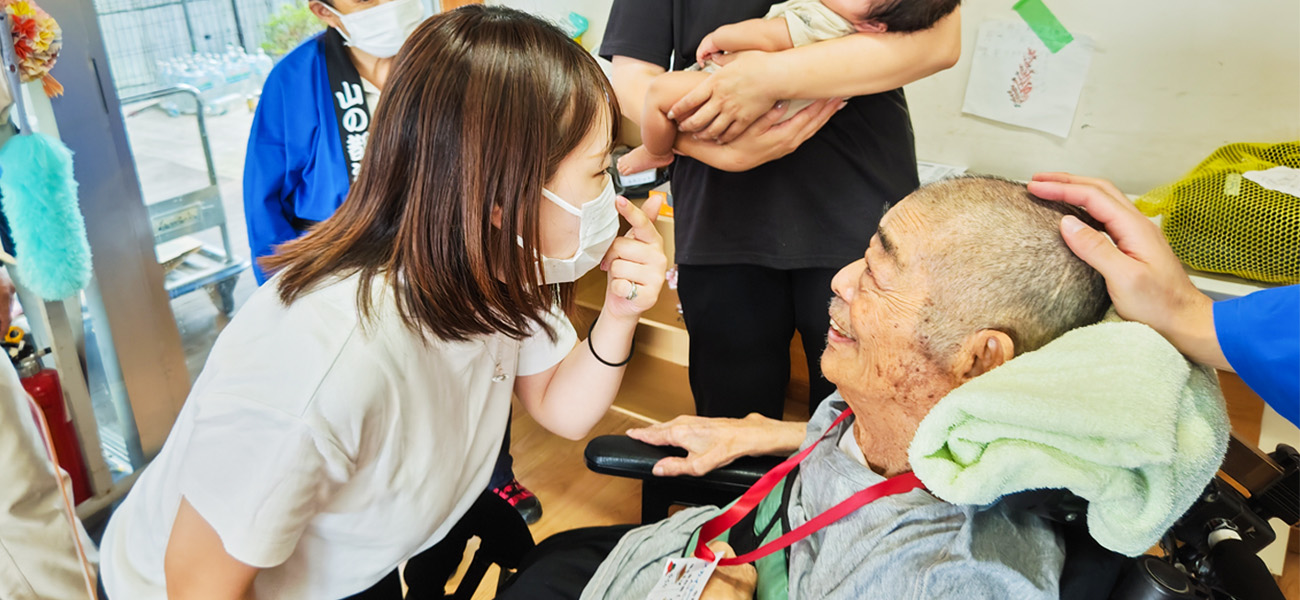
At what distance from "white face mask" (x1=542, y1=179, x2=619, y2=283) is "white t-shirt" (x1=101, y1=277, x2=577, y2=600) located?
5.3 inches

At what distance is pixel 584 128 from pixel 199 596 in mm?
722

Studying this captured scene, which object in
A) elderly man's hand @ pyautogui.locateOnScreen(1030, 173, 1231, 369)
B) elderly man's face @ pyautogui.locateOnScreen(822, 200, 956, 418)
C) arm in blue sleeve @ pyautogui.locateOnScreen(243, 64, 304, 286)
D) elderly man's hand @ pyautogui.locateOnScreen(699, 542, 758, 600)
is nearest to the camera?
elderly man's hand @ pyautogui.locateOnScreen(1030, 173, 1231, 369)

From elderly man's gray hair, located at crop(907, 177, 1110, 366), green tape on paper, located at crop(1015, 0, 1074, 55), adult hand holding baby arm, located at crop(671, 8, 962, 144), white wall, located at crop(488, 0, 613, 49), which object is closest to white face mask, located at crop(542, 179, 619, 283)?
adult hand holding baby arm, located at crop(671, 8, 962, 144)

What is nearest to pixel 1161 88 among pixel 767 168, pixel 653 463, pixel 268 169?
pixel 767 168

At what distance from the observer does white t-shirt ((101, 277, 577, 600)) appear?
0.86 meters

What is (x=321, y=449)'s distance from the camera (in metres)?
0.87

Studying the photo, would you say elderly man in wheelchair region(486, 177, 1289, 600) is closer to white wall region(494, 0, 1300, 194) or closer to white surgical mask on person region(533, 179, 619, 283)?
white surgical mask on person region(533, 179, 619, 283)

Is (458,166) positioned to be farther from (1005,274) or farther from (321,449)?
(1005,274)

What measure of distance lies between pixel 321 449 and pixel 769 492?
67cm

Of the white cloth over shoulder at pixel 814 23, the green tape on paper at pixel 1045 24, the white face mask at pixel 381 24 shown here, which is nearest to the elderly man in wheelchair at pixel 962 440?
the white cloth over shoulder at pixel 814 23

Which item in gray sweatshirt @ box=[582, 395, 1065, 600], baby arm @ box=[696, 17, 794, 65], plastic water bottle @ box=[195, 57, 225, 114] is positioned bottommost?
gray sweatshirt @ box=[582, 395, 1065, 600]

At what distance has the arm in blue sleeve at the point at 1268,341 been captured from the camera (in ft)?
2.28

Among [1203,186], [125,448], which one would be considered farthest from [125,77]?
[1203,186]

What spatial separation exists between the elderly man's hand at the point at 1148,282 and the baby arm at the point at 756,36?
1.91 ft
